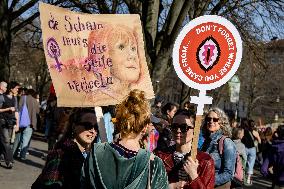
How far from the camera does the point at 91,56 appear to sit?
163 inches

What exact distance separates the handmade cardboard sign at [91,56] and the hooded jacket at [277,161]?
12.9ft

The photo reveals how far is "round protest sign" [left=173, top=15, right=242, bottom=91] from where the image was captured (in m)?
3.87

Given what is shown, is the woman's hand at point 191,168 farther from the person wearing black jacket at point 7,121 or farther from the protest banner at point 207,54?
the person wearing black jacket at point 7,121

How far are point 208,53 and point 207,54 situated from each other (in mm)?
11

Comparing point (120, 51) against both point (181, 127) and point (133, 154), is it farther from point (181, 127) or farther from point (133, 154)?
point (133, 154)

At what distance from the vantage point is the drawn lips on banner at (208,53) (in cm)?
391

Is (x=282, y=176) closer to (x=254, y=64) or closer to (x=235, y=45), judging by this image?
(x=235, y=45)

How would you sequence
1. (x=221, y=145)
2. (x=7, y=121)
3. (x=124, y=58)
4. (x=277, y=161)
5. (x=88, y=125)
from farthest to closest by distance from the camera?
(x=7, y=121) → (x=277, y=161) → (x=221, y=145) → (x=124, y=58) → (x=88, y=125)

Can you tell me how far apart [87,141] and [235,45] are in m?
1.24

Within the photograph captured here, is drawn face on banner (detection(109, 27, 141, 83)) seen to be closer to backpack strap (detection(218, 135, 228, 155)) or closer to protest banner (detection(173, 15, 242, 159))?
protest banner (detection(173, 15, 242, 159))

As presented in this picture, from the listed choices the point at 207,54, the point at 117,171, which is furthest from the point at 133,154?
the point at 207,54

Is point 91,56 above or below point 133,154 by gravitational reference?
above

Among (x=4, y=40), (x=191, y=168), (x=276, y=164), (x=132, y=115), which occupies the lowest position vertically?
(x=276, y=164)

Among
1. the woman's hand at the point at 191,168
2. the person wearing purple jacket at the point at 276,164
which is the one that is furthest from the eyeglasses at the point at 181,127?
the person wearing purple jacket at the point at 276,164
